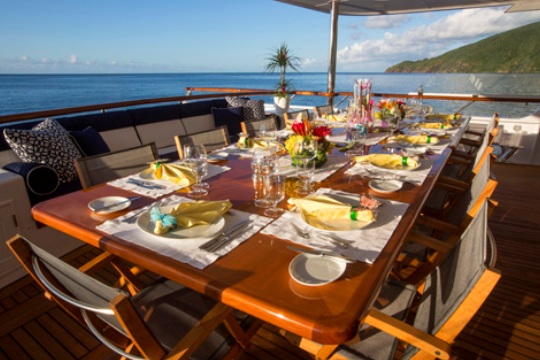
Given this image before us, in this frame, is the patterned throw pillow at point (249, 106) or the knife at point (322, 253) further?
the patterned throw pillow at point (249, 106)

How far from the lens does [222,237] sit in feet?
3.22

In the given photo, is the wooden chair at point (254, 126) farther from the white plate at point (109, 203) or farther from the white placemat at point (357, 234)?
the white placemat at point (357, 234)

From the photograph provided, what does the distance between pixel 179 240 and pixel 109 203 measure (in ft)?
Answer: 1.50

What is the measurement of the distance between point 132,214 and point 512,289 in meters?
2.24

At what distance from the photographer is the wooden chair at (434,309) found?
80 centimetres

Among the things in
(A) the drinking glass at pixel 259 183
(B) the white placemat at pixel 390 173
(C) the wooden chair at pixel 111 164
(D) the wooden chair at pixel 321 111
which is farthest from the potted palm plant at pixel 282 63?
(A) the drinking glass at pixel 259 183

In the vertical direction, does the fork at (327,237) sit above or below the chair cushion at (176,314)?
above

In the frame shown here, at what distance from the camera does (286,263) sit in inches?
33.6

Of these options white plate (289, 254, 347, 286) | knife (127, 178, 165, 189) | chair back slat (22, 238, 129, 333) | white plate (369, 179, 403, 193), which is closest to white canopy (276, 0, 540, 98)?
white plate (369, 179, 403, 193)

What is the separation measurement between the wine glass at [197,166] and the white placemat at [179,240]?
0.24 m

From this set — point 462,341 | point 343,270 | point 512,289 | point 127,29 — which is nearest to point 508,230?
point 512,289

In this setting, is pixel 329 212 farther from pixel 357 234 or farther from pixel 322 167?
pixel 322 167

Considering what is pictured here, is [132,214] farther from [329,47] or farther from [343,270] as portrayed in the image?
[329,47]

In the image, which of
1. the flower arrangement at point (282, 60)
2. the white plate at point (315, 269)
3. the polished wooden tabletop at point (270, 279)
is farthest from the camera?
the flower arrangement at point (282, 60)
